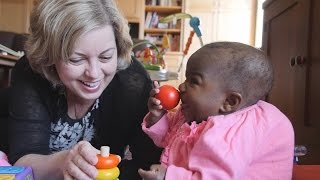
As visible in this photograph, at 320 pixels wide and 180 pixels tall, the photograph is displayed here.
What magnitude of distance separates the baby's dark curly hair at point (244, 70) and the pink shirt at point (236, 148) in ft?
0.13

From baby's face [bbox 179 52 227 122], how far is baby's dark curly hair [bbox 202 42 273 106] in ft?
0.05

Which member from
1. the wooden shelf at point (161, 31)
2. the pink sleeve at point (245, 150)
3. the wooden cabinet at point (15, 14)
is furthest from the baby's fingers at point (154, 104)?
the wooden cabinet at point (15, 14)

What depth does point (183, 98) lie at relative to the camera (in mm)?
924

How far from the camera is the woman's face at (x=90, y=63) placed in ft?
3.24

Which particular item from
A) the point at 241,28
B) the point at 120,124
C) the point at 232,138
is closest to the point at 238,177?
the point at 232,138

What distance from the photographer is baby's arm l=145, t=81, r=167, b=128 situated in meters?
1.00

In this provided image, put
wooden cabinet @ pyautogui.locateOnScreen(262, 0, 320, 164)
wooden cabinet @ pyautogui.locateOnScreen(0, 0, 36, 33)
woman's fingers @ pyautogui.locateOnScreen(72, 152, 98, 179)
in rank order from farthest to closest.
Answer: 1. wooden cabinet @ pyautogui.locateOnScreen(0, 0, 36, 33)
2. wooden cabinet @ pyautogui.locateOnScreen(262, 0, 320, 164)
3. woman's fingers @ pyautogui.locateOnScreen(72, 152, 98, 179)

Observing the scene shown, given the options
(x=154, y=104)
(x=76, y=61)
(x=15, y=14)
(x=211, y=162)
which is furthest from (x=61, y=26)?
(x=15, y=14)

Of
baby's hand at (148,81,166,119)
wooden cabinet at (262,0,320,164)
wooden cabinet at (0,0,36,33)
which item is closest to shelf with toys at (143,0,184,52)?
wooden cabinet at (0,0,36,33)

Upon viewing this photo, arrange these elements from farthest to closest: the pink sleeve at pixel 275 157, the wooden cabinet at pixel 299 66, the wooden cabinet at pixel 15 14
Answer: the wooden cabinet at pixel 15 14 < the wooden cabinet at pixel 299 66 < the pink sleeve at pixel 275 157

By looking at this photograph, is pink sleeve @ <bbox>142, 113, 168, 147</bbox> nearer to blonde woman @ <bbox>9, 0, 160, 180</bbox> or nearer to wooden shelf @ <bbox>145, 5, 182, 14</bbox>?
blonde woman @ <bbox>9, 0, 160, 180</bbox>

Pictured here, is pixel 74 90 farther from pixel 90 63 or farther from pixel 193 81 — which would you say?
pixel 193 81

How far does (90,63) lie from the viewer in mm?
1002

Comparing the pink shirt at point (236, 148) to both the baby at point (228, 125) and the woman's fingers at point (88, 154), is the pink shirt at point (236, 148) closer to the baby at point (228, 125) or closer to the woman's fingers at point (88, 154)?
the baby at point (228, 125)
